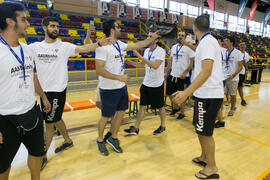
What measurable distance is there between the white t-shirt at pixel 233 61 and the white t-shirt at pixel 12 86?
423 cm

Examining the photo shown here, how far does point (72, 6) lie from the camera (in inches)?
427

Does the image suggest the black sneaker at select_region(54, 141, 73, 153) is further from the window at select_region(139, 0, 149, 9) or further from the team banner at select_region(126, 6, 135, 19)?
the window at select_region(139, 0, 149, 9)

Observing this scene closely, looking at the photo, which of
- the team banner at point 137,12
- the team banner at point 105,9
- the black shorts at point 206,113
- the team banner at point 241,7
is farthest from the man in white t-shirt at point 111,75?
the team banner at point 241,7

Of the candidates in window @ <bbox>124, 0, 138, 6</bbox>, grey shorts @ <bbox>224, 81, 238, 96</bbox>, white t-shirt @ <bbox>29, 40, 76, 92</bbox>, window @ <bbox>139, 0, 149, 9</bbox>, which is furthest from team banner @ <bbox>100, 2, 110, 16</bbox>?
white t-shirt @ <bbox>29, 40, 76, 92</bbox>

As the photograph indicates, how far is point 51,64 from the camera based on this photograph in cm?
227

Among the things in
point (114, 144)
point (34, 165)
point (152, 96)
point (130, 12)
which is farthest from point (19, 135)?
point (130, 12)

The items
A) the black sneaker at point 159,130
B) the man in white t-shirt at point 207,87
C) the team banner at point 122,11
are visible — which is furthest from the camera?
the team banner at point 122,11

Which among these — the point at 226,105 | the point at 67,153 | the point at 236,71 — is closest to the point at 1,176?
the point at 67,153

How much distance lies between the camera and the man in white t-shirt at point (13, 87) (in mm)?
1359

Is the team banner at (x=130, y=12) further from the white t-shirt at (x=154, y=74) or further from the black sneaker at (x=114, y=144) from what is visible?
the black sneaker at (x=114, y=144)

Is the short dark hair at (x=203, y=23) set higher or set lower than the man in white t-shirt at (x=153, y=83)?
higher

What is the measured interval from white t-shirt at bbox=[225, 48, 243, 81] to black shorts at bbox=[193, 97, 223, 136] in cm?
270

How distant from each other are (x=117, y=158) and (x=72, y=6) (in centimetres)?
1065

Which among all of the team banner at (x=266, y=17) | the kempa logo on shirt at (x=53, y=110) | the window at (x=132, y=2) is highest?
the team banner at (x=266, y=17)
